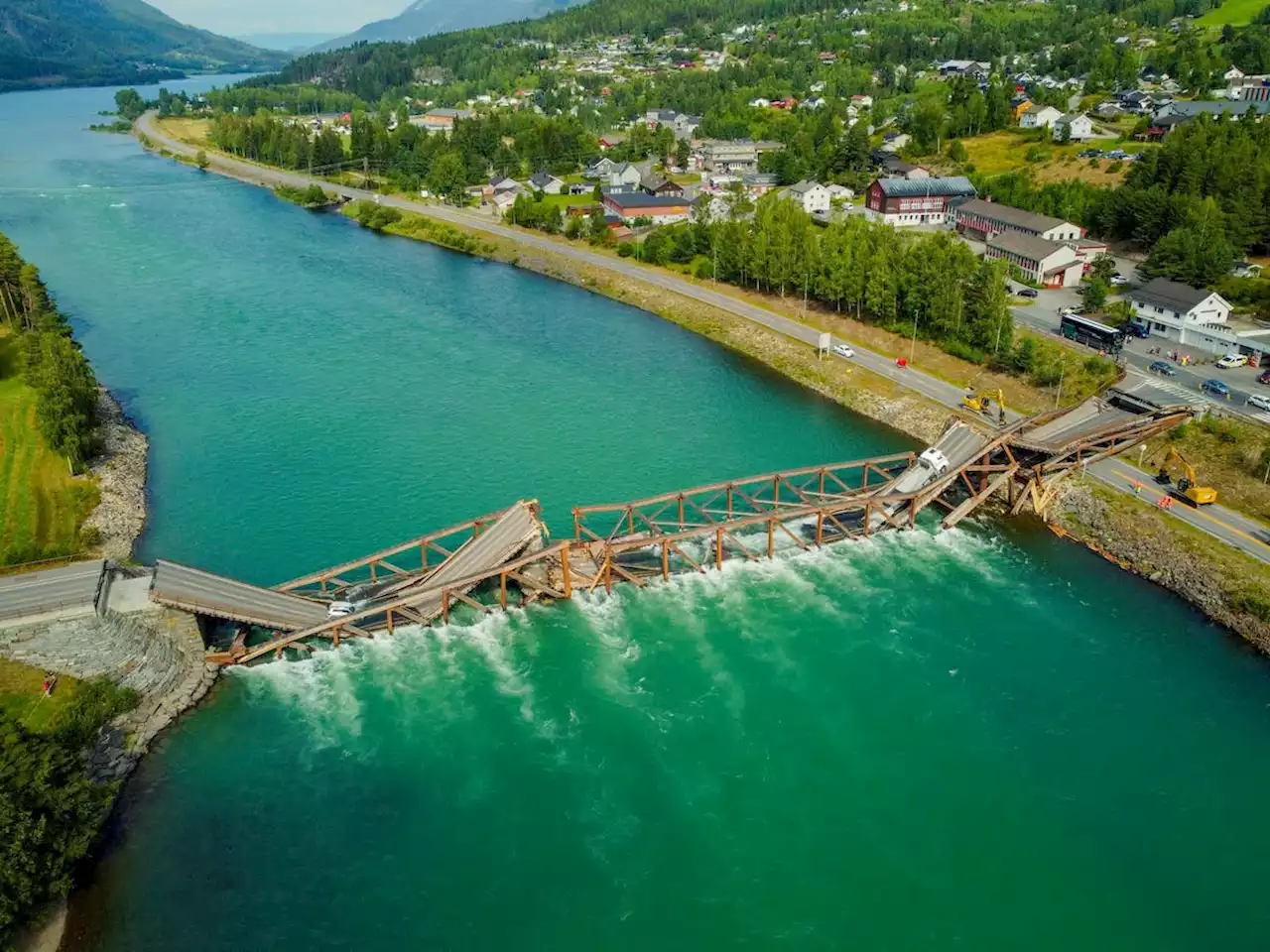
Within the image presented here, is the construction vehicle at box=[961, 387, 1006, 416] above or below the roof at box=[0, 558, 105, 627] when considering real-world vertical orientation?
above

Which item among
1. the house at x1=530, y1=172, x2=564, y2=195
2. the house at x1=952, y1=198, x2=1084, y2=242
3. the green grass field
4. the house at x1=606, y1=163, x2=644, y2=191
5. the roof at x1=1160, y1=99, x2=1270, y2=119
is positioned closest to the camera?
the house at x1=952, y1=198, x2=1084, y2=242

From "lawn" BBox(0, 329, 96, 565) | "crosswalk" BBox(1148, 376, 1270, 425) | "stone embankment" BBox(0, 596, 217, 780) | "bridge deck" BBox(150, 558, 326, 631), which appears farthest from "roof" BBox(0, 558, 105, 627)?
"crosswalk" BBox(1148, 376, 1270, 425)

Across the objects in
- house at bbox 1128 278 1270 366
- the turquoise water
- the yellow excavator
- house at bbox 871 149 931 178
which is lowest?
the turquoise water

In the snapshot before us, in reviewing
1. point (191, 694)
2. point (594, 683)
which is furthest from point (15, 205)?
point (594, 683)

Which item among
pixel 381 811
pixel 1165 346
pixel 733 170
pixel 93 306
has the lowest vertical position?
pixel 381 811

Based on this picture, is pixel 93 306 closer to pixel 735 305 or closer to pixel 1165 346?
pixel 735 305

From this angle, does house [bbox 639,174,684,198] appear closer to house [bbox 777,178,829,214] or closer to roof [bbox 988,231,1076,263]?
house [bbox 777,178,829,214]
